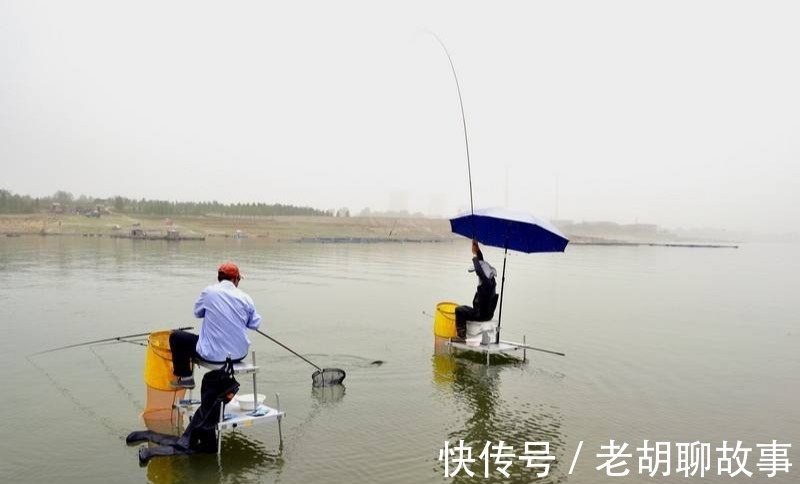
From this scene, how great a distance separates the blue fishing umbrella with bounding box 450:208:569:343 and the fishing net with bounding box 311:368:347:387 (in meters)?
3.21

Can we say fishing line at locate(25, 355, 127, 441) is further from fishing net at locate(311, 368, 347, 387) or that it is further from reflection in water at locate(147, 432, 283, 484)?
fishing net at locate(311, 368, 347, 387)

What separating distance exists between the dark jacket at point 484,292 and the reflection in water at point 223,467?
5.17 metres

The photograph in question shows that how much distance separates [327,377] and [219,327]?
308 cm

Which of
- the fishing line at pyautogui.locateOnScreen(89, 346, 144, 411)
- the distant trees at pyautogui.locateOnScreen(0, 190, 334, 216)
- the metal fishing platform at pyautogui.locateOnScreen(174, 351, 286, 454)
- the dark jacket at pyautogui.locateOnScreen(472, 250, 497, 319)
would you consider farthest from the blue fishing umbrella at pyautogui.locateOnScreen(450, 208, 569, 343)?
the distant trees at pyautogui.locateOnScreen(0, 190, 334, 216)

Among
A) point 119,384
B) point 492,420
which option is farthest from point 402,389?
point 119,384

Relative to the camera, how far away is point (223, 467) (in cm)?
620

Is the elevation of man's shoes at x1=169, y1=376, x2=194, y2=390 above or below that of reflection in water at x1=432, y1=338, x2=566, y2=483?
above

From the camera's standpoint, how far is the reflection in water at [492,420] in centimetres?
644

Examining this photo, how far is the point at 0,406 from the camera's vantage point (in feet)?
26.1

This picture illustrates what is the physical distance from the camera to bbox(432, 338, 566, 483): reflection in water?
6.44 metres

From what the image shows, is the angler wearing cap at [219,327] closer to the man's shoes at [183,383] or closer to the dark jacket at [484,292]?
the man's shoes at [183,383]

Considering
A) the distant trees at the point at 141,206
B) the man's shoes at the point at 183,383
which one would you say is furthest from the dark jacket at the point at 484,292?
the distant trees at the point at 141,206

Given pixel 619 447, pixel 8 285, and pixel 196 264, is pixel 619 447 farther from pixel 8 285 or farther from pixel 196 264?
pixel 196 264

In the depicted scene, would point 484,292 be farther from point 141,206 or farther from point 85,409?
point 141,206
